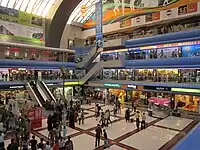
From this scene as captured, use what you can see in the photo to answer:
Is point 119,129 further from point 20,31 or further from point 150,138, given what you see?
point 20,31

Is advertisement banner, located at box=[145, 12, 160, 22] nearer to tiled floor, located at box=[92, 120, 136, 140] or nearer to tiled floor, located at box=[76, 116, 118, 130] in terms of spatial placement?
tiled floor, located at box=[76, 116, 118, 130]

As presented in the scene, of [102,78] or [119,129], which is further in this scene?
[102,78]

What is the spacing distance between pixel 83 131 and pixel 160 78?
1159 centimetres

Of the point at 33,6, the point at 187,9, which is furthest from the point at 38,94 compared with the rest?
the point at 187,9

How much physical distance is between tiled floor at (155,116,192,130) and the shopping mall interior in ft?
0.26

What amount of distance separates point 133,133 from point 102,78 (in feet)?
50.1

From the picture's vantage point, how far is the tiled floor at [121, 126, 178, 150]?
1104 centimetres

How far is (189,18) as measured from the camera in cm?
2522

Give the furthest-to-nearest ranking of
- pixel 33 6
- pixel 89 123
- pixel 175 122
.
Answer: pixel 33 6 → pixel 175 122 → pixel 89 123

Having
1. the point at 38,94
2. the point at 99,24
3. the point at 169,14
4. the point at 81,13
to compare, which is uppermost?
the point at 81,13

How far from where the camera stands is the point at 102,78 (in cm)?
2805

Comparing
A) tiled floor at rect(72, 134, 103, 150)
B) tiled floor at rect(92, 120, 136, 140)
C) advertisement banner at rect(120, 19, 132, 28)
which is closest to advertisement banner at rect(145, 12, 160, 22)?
advertisement banner at rect(120, 19, 132, 28)

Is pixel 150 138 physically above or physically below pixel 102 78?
below

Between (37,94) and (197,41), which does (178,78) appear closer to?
(197,41)
